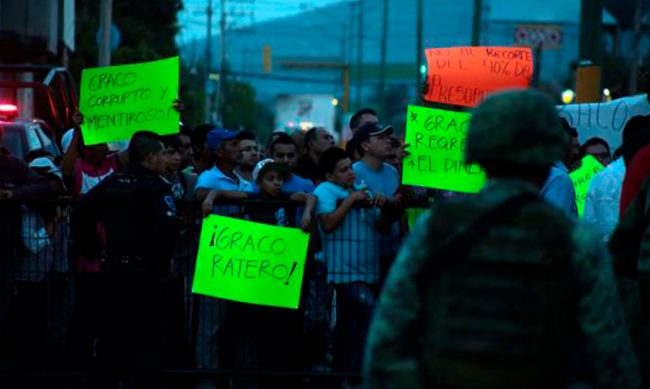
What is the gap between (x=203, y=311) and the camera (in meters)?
10.5

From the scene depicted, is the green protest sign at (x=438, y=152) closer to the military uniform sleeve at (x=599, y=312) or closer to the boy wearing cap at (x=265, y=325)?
the boy wearing cap at (x=265, y=325)

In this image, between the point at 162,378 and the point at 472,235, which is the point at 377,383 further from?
the point at 162,378

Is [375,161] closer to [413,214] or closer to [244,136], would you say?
[413,214]

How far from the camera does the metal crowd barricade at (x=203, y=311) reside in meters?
10.3

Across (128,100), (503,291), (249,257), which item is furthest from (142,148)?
(503,291)

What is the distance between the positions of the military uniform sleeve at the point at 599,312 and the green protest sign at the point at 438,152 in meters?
5.42

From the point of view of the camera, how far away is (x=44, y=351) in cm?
1052

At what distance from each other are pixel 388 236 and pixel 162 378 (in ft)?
5.39

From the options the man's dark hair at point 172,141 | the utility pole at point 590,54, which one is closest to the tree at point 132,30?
the utility pole at point 590,54

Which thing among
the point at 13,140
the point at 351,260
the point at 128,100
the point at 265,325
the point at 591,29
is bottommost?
the point at 265,325

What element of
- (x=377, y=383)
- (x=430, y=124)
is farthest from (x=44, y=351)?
(x=377, y=383)

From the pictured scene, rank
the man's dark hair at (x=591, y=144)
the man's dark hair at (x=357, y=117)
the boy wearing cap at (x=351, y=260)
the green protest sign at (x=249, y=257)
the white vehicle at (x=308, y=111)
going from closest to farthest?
1. the green protest sign at (x=249, y=257)
2. the boy wearing cap at (x=351, y=260)
3. the man's dark hair at (x=357, y=117)
4. the man's dark hair at (x=591, y=144)
5. the white vehicle at (x=308, y=111)

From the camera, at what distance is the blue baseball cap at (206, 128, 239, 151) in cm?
1138

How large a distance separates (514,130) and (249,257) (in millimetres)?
5309
